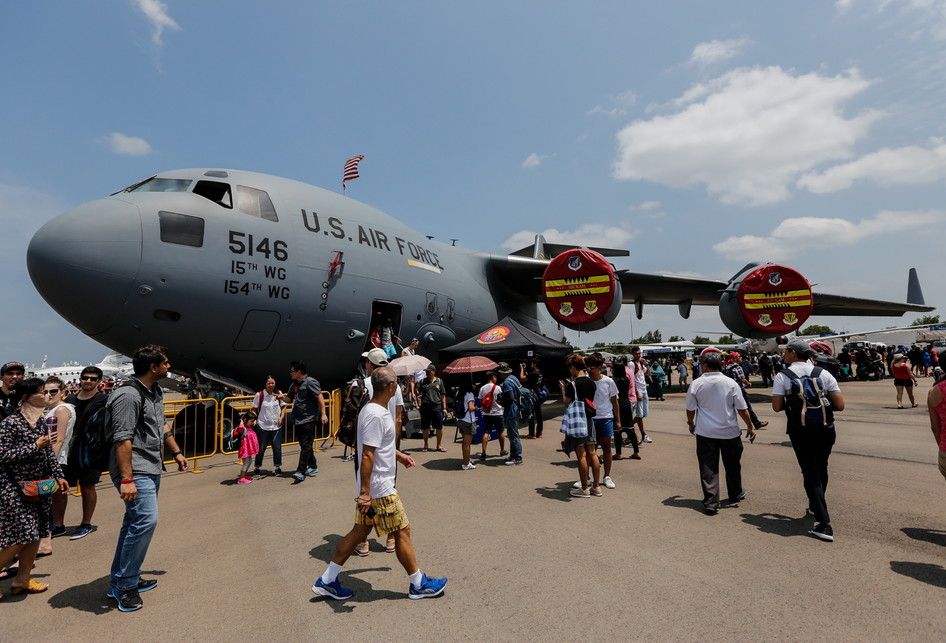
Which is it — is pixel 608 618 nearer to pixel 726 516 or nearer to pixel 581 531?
pixel 581 531

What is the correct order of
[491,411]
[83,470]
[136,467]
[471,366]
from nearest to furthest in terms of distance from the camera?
[136,467], [83,470], [491,411], [471,366]

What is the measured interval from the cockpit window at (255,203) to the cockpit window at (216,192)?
179 millimetres

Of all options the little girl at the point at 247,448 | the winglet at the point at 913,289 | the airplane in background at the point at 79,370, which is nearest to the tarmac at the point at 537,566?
the little girl at the point at 247,448

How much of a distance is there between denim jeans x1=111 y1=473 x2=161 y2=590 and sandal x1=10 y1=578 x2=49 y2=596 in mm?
818

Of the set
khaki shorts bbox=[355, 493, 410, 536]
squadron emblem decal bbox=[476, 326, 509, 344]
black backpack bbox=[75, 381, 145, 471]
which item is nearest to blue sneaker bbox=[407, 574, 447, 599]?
khaki shorts bbox=[355, 493, 410, 536]

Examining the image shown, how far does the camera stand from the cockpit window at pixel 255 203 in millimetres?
8617

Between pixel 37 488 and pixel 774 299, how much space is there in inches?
674

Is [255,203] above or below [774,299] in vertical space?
above

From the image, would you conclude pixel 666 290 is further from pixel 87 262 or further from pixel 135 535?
pixel 135 535

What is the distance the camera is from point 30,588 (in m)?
3.63

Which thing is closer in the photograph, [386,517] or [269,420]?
[386,517]

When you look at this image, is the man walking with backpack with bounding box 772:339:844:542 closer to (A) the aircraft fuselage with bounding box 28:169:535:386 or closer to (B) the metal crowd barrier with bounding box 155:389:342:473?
(B) the metal crowd barrier with bounding box 155:389:342:473

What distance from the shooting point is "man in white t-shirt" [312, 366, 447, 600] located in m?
3.32

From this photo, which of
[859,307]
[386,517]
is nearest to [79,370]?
[386,517]
